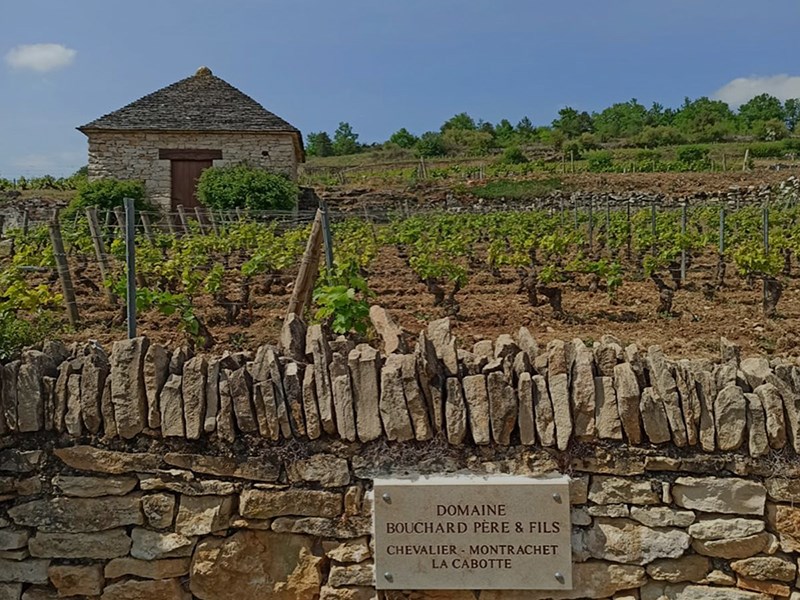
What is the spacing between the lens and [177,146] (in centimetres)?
2362

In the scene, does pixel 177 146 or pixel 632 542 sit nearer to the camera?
pixel 632 542

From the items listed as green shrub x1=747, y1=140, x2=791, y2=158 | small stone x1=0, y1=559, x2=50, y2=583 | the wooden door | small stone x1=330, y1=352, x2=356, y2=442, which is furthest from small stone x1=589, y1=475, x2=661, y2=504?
green shrub x1=747, y1=140, x2=791, y2=158

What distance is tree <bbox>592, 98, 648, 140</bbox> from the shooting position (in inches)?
2656

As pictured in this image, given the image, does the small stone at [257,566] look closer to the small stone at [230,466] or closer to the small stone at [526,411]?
the small stone at [230,466]

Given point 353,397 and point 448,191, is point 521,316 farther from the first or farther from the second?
point 448,191

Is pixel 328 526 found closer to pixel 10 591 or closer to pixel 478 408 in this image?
pixel 478 408

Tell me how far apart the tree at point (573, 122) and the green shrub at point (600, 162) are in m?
21.2

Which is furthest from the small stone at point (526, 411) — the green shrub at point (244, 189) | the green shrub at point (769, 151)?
the green shrub at point (769, 151)

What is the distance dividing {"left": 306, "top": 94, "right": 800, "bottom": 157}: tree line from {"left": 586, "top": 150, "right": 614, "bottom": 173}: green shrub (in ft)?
10.3

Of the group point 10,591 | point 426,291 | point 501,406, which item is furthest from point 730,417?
point 426,291

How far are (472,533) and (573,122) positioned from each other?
75.0 m

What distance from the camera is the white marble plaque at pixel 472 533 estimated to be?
9.89 ft

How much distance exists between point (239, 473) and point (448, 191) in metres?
31.0

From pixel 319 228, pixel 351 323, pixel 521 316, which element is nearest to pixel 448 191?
pixel 521 316
